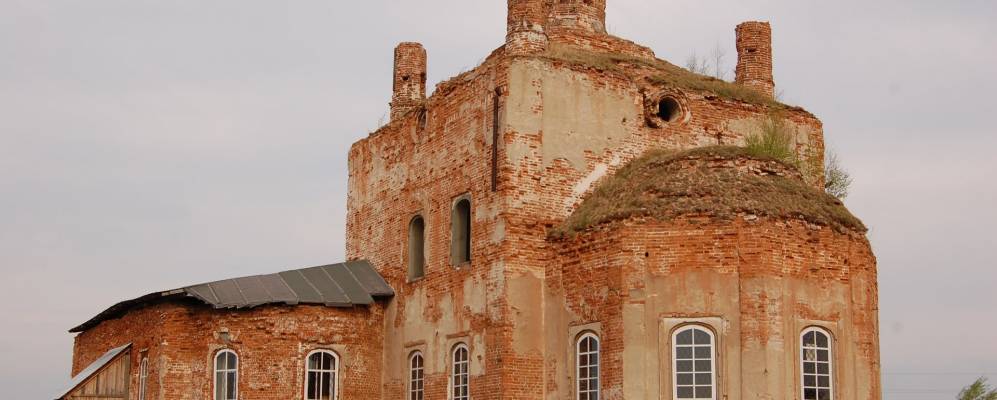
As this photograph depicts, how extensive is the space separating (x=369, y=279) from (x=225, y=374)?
3216mm

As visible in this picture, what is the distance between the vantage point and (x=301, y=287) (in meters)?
21.9

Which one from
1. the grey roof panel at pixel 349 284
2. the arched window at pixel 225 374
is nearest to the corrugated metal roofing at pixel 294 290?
the grey roof panel at pixel 349 284

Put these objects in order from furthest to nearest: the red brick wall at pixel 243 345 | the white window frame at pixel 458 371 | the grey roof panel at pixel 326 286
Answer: the grey roof panel at pixel 326 286 < the red brick wall at pixel 243 345 < the white window frame at pixel 458 371

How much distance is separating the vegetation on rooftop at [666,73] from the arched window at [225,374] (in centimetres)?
730

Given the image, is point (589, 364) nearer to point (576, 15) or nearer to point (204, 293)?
point (204, 293)

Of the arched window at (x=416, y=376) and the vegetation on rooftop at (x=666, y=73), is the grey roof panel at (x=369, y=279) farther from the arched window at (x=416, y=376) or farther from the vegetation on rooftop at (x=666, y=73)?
the vegetation on rooftop at (x=666, y=73)

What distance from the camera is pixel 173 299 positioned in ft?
69.5

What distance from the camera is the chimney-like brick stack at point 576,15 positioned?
2424 cm

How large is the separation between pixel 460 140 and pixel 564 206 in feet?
7.75

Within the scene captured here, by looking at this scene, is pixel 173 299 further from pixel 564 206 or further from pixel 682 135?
pixel 682 135

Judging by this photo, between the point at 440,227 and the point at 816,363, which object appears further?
the point at 440,227

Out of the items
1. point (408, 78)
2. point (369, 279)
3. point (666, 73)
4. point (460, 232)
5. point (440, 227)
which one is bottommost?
point (369, 279)

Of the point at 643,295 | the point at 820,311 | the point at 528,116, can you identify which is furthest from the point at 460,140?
the point at 820,311

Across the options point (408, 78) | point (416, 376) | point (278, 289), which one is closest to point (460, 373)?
point (416, 376)
